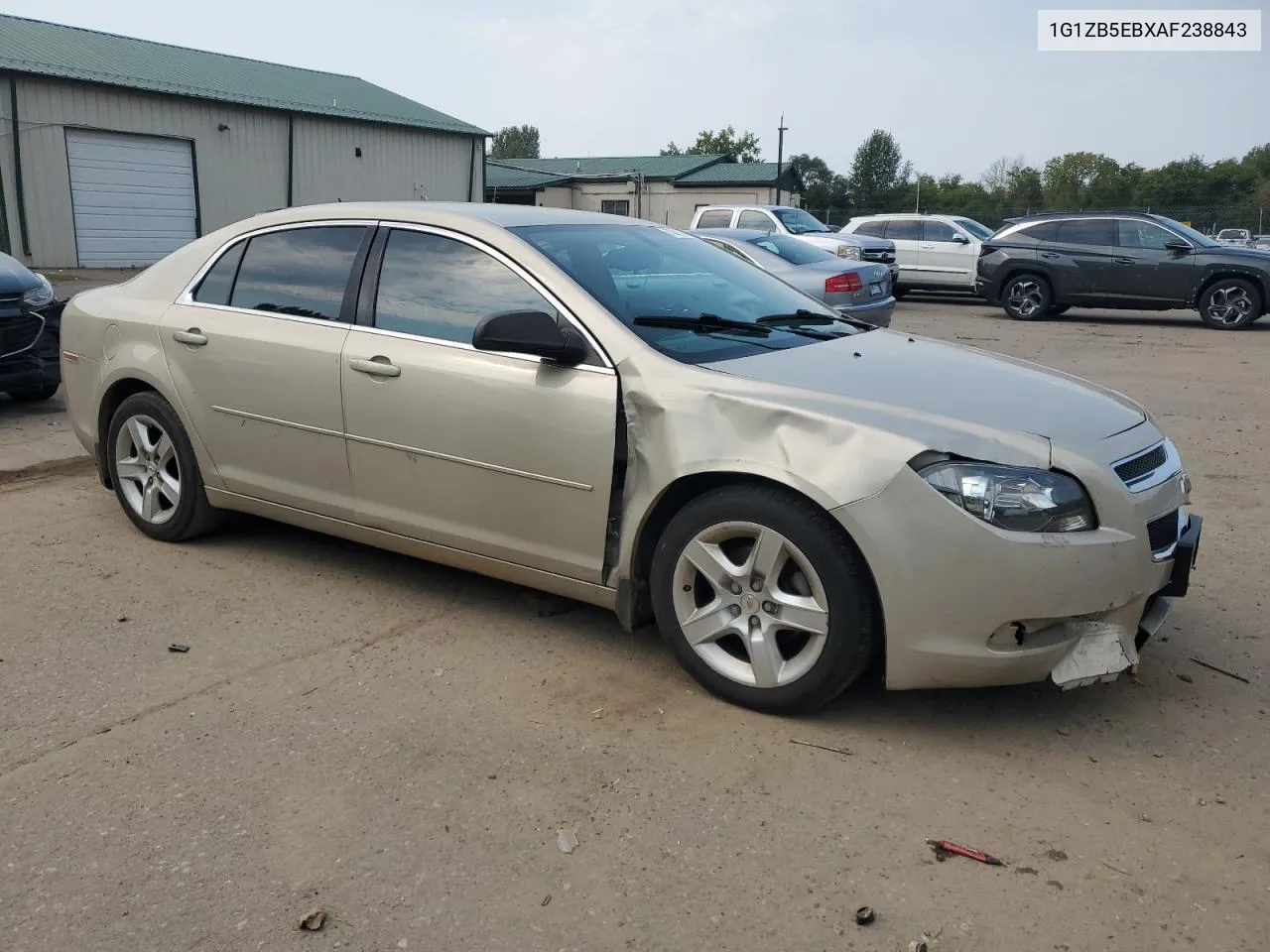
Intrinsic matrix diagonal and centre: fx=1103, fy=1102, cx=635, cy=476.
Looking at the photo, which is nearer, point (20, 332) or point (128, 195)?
point (20, 332)

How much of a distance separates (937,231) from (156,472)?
1811cm

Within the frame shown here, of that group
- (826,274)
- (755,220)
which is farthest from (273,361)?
(755,220)

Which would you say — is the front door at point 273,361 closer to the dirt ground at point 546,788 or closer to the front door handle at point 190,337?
the front door handle at point 190,337

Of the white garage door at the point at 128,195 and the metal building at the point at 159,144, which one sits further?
the white garage door at the point at 128,195

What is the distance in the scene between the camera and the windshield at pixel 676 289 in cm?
396

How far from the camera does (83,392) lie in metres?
5.43

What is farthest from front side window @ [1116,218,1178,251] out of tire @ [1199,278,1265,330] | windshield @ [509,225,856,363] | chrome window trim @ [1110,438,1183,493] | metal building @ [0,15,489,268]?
metal building @ [0,15,489,268]

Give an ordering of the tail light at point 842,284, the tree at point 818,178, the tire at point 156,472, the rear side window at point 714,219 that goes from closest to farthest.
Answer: the tire at point 156,472, the tail light at point 842,284, the rear side window at point 714,219, the tree at point 818,178

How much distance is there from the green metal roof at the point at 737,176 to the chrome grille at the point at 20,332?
1569 inches

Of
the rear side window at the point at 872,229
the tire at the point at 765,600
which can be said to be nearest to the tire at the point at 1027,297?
the rear side window at the point at 872,229

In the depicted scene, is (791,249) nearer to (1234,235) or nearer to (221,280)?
(221,280)

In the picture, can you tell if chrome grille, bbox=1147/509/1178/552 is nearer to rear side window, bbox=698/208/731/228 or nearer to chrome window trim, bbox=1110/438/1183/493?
chrome window trim, bbox=1110/438/1183/493

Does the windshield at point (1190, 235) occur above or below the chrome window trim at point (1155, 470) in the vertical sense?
above

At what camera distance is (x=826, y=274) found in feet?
40.8
